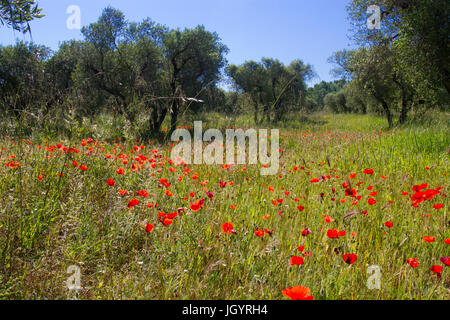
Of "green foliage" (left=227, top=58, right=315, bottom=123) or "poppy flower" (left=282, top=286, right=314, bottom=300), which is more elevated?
"green foliage" (left=227, top=58, right=315, bottom=123)

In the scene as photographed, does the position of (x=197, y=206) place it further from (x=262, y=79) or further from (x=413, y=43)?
(x=262, y=79)

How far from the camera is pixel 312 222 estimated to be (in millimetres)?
2111

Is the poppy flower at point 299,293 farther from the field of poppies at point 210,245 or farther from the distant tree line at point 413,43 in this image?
the distant tree line at point 413,43

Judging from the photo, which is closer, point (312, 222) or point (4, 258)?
point (4, 258)

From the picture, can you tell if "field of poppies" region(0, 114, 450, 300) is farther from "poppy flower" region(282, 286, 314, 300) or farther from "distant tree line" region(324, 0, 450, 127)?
"distant tree line" region(324, 0, 450, 127)

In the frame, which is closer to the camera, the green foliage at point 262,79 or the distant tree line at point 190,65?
the distant tree line at point 190,65

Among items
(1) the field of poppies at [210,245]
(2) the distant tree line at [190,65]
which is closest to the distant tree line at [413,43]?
(2) the distant tree line at [190,65]

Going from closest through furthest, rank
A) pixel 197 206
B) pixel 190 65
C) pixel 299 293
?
1. pixel 299 293
2. pixel 197 206
3. pixel 190 65

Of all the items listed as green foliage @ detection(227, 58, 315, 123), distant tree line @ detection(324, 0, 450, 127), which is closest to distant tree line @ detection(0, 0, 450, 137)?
distant tree line @ detection(324, 0, 450, 127)

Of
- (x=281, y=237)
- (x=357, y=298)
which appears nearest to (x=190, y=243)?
(x=281, y=237)

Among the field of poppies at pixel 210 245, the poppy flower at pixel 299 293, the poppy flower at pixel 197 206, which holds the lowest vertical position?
the field of poppies at pixel 210 245

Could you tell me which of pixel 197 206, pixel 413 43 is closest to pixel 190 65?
pixel 413 43
